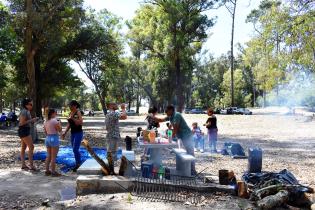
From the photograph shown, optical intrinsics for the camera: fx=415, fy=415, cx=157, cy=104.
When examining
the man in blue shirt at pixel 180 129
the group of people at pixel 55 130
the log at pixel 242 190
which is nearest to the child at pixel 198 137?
the group of people at pixel 55 130

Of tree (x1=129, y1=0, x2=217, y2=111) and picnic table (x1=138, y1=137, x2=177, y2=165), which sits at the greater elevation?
tree (x1=129, y1=0, x2=217, y2=111)

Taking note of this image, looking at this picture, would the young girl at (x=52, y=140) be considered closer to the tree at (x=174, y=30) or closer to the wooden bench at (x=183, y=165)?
the wooden bench at (x=183, y=165)

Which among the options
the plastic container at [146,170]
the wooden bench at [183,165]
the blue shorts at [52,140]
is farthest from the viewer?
the blue shorts at [52,140]

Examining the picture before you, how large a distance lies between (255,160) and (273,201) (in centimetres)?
259

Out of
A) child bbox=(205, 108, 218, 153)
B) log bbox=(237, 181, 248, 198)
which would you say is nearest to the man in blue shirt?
log bbox=(237, 181, 248, 198)

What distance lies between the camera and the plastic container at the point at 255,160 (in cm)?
906

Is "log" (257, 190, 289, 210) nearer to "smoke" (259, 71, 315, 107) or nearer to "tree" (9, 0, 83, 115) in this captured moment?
"tree" (9, 0, 83, 115)

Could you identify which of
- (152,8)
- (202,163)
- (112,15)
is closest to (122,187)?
(202,163)

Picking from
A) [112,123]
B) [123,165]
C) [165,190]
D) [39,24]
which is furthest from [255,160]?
[39,24]

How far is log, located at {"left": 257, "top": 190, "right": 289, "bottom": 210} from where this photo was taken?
6586 millimetres

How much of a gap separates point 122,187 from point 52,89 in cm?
2989

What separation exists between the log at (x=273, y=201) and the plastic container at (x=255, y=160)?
220 centimetres

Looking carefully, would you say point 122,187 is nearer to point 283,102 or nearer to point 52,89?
point 52,89

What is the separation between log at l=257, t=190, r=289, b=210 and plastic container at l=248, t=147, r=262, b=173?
7.21 feet
